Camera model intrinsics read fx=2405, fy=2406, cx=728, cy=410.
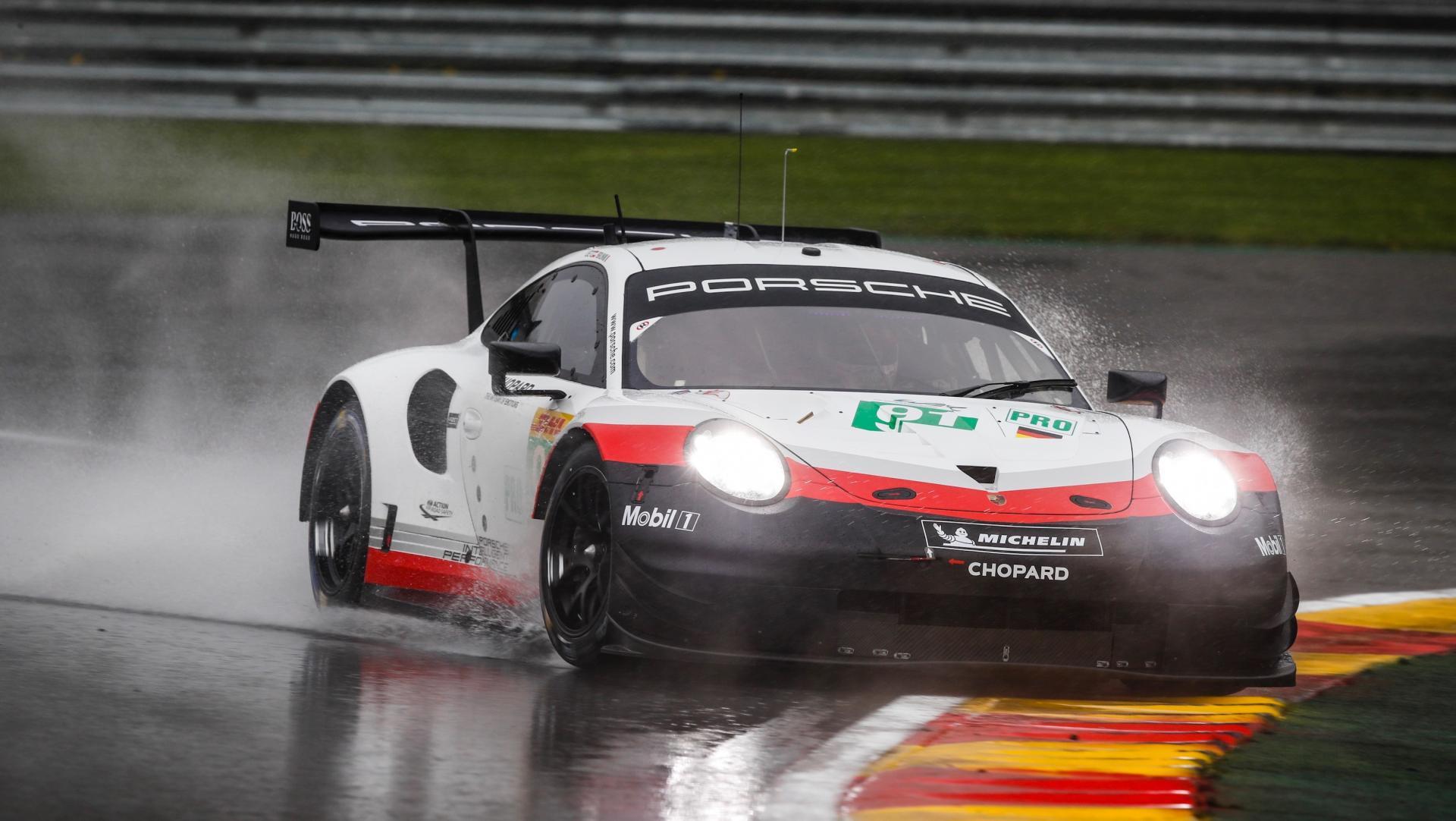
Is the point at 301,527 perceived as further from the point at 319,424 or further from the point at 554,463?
the point at 554,463

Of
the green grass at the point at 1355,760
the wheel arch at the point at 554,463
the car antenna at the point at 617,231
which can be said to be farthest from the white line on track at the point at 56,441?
the green grass at the point at 1355,760

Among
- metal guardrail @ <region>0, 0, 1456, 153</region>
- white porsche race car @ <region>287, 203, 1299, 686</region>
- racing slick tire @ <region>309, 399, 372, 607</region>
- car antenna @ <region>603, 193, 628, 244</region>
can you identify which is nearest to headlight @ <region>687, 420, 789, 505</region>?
white porsche race car @ <region>287, 203, 1299, 686</region>

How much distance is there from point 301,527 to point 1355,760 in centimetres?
519

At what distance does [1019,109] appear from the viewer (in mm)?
19688

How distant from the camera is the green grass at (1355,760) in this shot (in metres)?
4.76

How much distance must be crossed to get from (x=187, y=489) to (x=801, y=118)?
413 inches

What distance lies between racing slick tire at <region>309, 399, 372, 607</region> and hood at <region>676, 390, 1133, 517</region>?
1850 millimetres

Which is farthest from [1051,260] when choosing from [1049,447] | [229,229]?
[1049,447]

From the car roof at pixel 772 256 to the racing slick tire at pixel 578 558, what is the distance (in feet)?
3.98

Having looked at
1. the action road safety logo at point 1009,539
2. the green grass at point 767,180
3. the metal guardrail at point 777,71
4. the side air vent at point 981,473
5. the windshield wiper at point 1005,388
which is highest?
the metal guardrail at point 777,71

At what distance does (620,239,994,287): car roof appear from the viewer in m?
7.41

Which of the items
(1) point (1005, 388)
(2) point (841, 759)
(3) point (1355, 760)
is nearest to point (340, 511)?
(1) point (1005, 388)

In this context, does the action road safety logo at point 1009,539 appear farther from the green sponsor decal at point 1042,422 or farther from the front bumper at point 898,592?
the green sponsor decal at point 1042,422

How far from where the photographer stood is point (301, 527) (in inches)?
373
